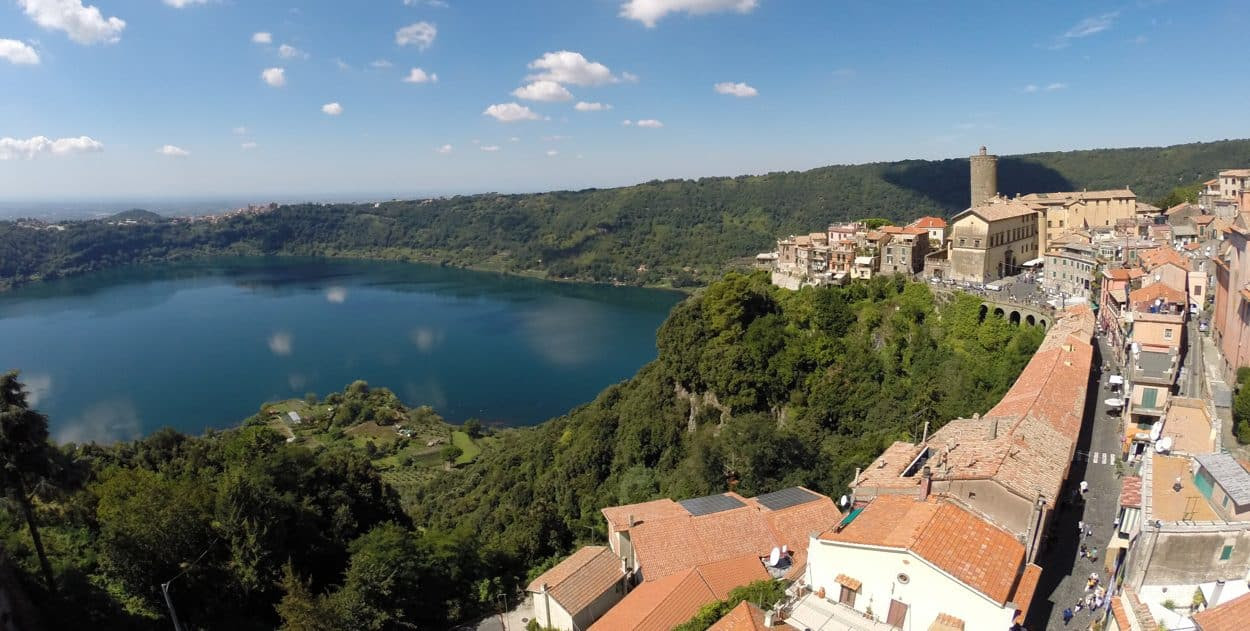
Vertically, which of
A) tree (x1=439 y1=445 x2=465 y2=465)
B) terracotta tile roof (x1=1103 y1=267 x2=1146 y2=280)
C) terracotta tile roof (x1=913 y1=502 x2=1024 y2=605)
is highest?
terracotta tile roof (x1=1103 y1=267 x2=1146 y2=280)

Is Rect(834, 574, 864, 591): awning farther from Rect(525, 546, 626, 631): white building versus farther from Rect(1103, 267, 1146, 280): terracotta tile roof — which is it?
Rect(1103, 267, 1146, 280): terracotta tile roof

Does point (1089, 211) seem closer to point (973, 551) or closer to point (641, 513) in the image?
point (641, 513)

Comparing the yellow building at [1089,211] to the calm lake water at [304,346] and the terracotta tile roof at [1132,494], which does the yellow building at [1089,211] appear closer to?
the terracotta tile roof at [1132,494]

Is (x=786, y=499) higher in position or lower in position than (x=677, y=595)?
higher

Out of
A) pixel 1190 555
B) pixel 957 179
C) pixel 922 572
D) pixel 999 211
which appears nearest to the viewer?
pixel 1190 555

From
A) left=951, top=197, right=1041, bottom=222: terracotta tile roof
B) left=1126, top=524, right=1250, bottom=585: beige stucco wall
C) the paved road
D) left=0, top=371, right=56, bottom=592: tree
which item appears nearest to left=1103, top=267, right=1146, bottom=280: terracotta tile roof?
left=951, top=197, right=1041, bottom=222: terracotta tile roof

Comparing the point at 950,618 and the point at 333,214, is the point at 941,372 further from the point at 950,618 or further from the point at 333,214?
the point at 333,214

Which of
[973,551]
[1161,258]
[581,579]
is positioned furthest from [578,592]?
[1161,258]

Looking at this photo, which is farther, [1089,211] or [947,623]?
[1089,211]
